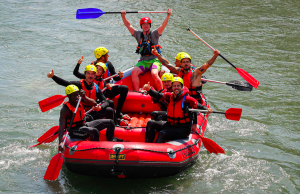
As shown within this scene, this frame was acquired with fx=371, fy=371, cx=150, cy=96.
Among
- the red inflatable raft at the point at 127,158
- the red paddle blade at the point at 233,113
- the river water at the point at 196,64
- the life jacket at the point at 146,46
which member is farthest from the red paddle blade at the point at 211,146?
the life jacket at the point at 146,46

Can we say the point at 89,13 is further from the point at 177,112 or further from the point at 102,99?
the point at 177,112

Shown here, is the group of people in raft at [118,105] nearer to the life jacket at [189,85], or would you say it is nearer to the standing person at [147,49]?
the life jacket at [189,85]

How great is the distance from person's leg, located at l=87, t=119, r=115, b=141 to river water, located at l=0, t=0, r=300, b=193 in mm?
707

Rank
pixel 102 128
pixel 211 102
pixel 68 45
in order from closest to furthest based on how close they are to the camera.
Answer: pixel 102 128
pixel 211 102
pixel 68 45

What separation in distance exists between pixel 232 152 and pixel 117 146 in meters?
2.57

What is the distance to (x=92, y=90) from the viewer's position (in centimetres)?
581

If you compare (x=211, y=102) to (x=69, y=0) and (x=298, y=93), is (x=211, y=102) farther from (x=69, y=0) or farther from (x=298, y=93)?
(x=69, y=0)

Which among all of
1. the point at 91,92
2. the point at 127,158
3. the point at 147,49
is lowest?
the point at 127,158

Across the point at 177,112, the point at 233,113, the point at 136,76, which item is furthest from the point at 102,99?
the point at 233,113

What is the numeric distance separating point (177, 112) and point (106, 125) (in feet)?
3.56

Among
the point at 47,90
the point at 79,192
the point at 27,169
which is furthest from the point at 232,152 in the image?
the point at 47,90

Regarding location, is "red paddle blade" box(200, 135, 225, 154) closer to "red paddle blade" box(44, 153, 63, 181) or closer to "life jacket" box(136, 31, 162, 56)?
"life jacket" box(136, 31, 162, 56)

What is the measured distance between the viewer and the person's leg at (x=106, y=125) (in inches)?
219

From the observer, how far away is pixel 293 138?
24.3ft
